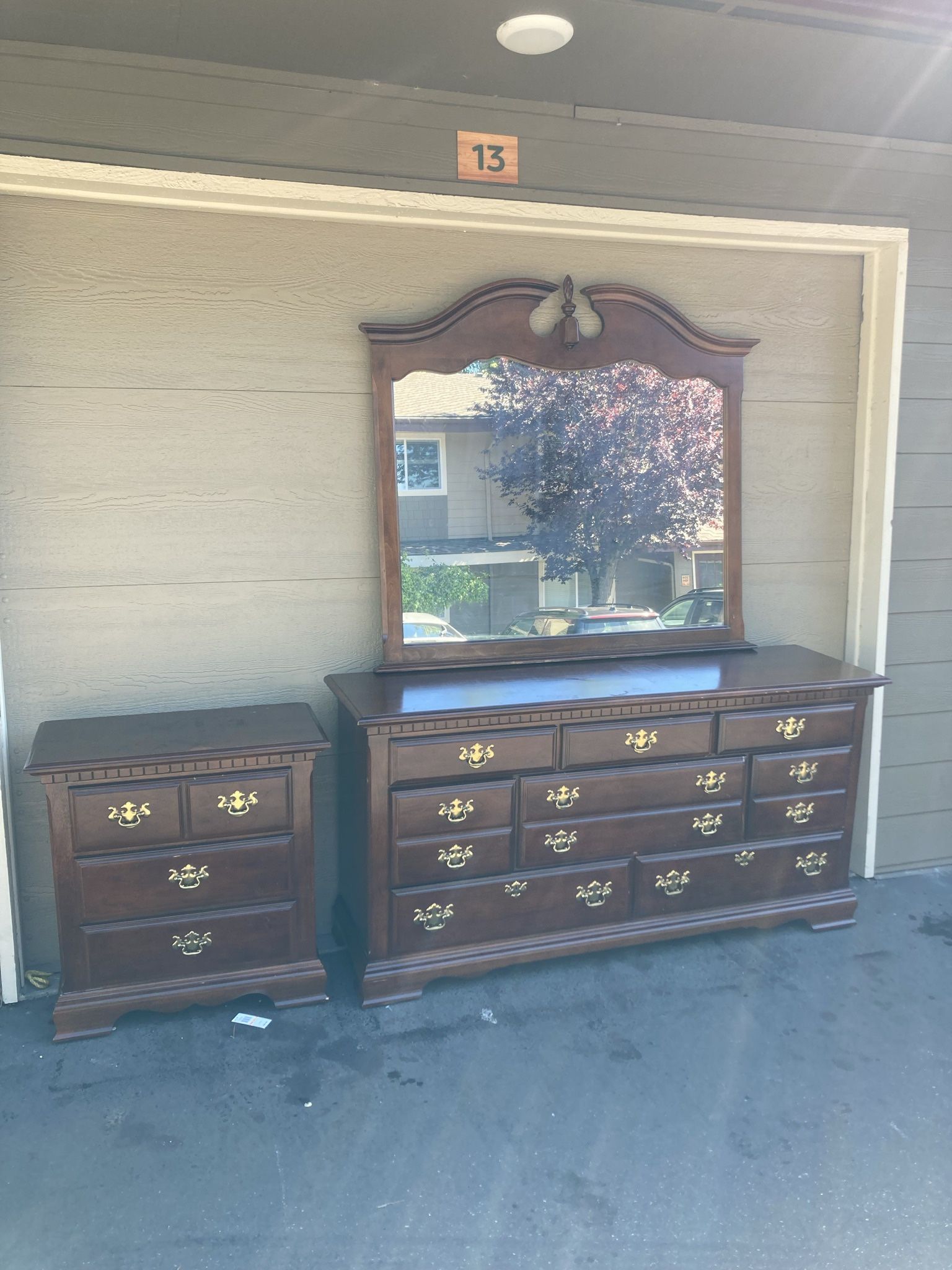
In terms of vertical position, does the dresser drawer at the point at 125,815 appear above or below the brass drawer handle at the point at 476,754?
below

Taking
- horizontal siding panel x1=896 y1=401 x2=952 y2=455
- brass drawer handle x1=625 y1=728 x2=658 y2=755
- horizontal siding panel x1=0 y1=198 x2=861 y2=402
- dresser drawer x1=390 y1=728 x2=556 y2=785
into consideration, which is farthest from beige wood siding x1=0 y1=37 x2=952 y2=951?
brass drawer handle x1=625 y1=728 x2=658 y2=755

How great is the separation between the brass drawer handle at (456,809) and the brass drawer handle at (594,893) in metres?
0.45

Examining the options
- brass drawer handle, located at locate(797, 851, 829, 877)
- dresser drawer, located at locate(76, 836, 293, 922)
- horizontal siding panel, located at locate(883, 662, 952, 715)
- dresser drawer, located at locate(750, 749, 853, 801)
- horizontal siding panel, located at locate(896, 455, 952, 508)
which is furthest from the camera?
horizontal siding panel, located at locate(883, 662, 952, 715)

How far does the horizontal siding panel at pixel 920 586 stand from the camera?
121 inches

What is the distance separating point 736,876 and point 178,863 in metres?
1.67

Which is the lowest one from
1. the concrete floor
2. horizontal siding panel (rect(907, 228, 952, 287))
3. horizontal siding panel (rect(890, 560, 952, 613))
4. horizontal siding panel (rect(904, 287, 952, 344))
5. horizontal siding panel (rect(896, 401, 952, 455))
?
the concrete floor

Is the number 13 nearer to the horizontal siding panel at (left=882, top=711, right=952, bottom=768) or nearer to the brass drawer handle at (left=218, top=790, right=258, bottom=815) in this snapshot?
the brass drawer handle at (left=218, top=790, right=258, bottom=815)

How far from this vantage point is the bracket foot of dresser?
87.7 inches

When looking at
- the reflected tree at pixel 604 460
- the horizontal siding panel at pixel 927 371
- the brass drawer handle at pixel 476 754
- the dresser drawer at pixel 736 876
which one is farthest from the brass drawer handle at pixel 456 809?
the horizontal siding panel at pixel 927 371

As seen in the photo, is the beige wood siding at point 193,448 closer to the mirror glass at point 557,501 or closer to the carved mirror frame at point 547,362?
the carved mirror frame at point 547,362

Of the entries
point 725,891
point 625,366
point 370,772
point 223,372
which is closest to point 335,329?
point 223,372

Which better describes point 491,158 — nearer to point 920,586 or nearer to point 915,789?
point 920,586

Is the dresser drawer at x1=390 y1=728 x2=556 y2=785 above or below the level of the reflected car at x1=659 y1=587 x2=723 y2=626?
below

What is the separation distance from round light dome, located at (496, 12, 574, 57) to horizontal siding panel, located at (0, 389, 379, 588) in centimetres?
99
